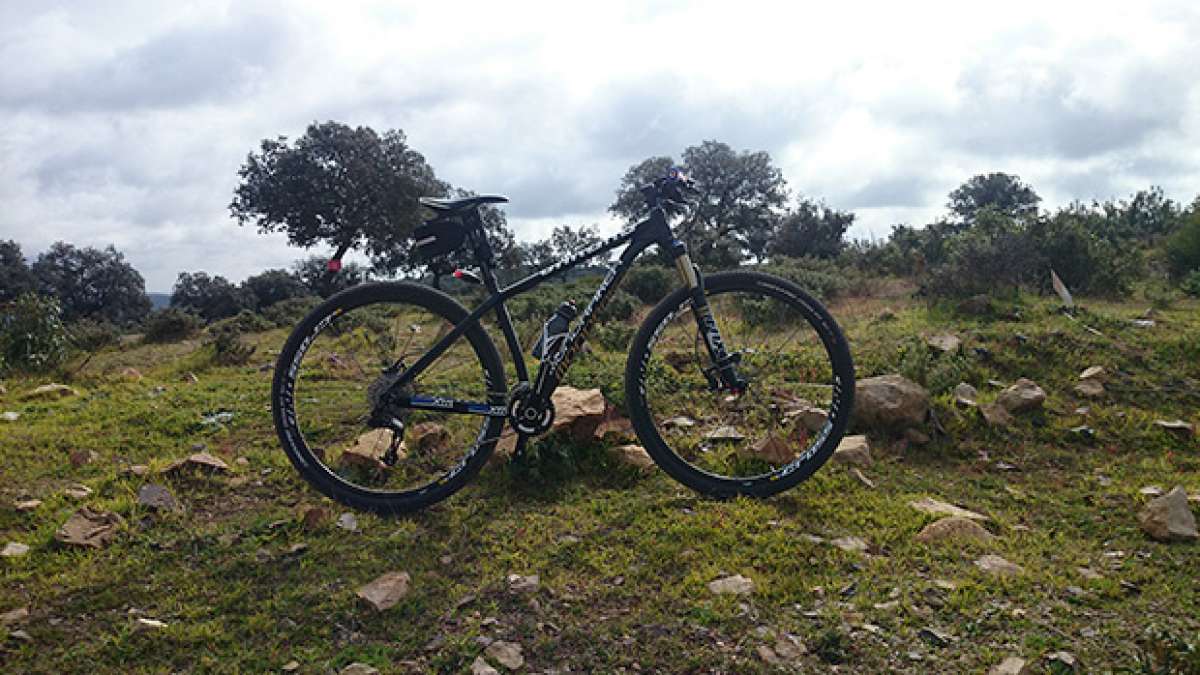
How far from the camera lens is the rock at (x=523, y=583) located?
348 cm

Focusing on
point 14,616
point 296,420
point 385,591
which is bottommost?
point 14,616

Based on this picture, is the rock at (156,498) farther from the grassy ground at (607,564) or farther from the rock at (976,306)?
the rock at (976,306)

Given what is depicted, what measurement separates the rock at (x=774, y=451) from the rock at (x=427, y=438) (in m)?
2.00

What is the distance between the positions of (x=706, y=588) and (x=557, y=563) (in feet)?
2.44

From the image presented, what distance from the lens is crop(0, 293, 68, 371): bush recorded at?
1007cm

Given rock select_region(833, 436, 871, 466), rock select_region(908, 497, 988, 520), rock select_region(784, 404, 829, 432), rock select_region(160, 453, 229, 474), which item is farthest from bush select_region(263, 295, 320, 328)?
rock select_region(908, 497, 988, 520)

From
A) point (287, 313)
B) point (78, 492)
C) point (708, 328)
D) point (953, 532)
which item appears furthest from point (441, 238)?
point (287, 313)

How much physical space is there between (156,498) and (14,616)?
43.2 inches

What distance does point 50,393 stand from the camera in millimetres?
7676

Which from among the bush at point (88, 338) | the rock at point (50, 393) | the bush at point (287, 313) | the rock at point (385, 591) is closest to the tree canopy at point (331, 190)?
the bush at point (287, 313)

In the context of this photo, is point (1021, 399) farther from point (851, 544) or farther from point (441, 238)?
point (441, 238)

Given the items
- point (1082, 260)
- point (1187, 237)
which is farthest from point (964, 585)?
point (1187, 237)

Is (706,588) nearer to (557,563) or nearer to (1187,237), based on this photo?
(557,563)

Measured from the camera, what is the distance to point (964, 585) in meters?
3.43
